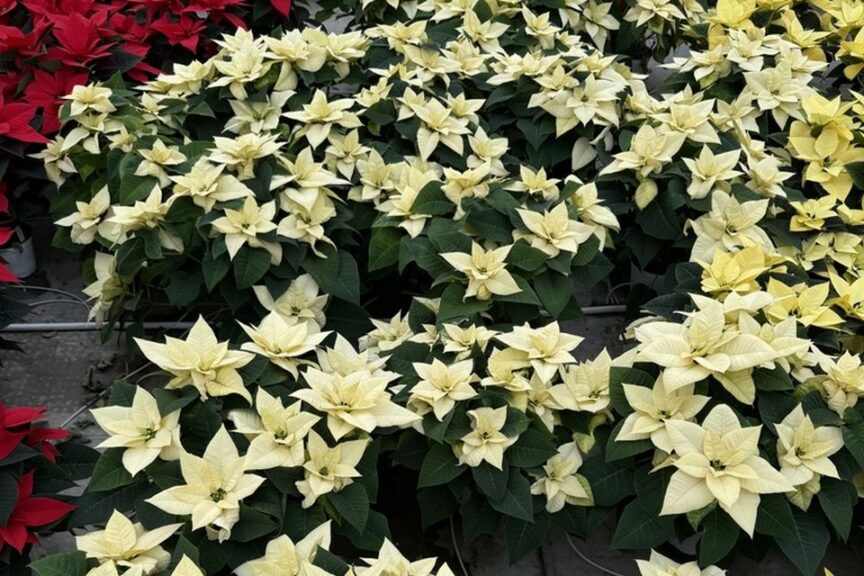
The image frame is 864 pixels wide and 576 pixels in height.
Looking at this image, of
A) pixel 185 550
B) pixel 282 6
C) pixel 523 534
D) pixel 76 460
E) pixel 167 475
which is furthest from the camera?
pixel 282 6

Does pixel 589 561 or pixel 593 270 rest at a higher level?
pixel 593 270

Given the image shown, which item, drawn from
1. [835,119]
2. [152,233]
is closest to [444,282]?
[152,233]

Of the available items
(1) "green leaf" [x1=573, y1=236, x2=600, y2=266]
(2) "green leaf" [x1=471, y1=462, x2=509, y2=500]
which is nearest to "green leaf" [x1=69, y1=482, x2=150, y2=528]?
(2) "green leaf" [x1=471, y1=462, x2=509, y2=500]

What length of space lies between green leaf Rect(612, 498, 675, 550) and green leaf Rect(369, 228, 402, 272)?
795mm

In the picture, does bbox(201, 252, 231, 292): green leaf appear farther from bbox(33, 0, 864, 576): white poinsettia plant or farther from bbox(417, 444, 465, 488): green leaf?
bbox(417, 444, 465, 488): green leaf

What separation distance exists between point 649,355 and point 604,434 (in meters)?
0.23

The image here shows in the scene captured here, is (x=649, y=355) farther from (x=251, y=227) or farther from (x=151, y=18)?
(x=151, y=18)

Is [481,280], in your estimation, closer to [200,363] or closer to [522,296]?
[522,296]

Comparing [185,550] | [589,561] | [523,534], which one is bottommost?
[589,561]

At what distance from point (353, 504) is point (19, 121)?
155 centimetres

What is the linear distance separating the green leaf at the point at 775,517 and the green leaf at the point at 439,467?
0.51 m

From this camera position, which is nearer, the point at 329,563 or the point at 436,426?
the point at 329,563

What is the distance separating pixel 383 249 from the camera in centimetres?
196

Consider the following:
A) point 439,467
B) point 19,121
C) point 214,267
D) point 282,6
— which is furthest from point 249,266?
point 282,6
